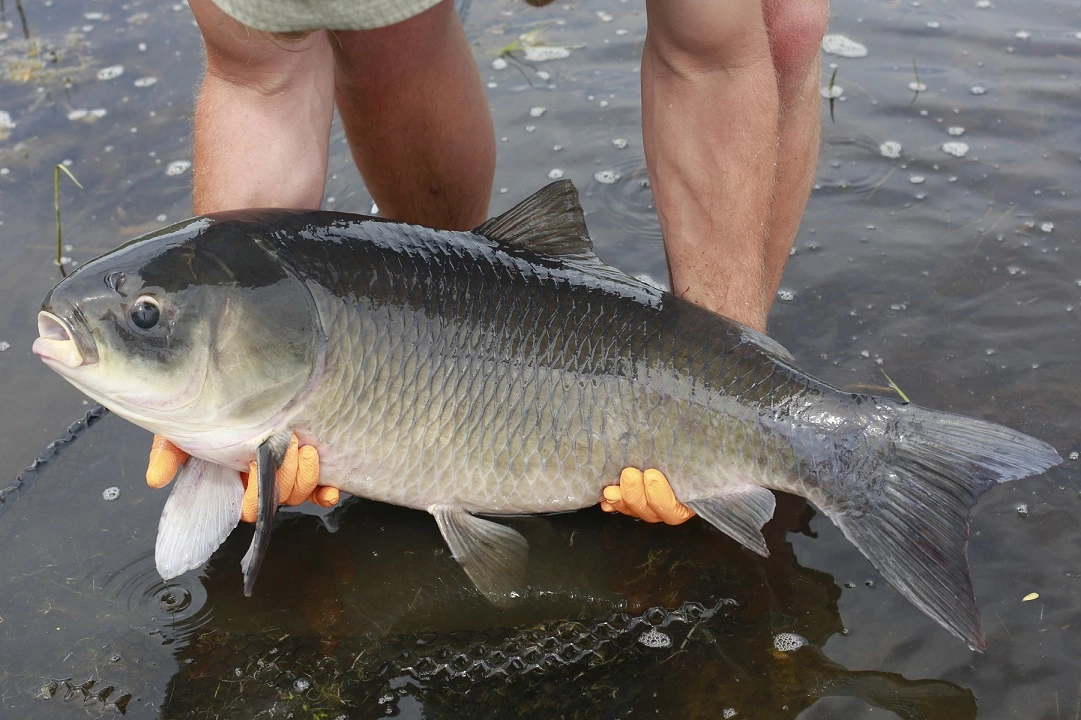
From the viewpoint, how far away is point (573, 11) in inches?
239

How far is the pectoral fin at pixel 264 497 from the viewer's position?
2377 millimetres

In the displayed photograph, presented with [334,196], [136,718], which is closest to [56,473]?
[136,718]

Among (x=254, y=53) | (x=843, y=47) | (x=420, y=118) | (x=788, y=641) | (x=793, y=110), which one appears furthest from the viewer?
(x=843, y=47)

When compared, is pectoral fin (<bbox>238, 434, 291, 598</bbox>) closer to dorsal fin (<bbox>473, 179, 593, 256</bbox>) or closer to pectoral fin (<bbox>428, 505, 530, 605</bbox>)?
pectoral fin (<bbox>428, 505, 530, 605</bbox>)

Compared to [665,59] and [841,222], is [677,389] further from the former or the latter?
[841,222]

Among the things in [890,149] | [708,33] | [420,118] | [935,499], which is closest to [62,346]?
[420,118]

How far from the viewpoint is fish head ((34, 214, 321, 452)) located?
240cm

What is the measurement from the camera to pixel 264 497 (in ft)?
8.07

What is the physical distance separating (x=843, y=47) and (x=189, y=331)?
428 centimetres

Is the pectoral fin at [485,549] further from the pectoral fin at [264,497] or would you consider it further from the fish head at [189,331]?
the fish head at [189,331]

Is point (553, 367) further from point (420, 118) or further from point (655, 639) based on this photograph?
point (420, 118)

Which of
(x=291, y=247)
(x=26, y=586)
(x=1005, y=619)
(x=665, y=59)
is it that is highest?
(x=665, y=59)

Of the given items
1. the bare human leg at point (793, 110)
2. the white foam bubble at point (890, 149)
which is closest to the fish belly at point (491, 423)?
the bare human leg at point (793, 110)

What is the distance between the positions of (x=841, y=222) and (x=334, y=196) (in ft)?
7.72
